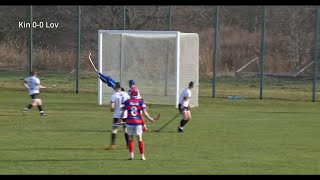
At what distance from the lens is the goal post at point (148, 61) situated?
116ft

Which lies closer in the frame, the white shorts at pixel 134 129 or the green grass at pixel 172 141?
the green grass at pixel 172 141

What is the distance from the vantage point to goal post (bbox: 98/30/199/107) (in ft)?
116

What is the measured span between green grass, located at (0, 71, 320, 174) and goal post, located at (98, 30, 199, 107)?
3.48 ft

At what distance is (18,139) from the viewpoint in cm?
2106

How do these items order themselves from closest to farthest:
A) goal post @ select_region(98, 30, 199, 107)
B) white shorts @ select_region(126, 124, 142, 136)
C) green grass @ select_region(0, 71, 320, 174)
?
green grass @ select_region(0, 71, 320, 174) < white shorts @ select_region(126, 124, 142, 136) < goal post @ select_region(98, 30, 199, 107)

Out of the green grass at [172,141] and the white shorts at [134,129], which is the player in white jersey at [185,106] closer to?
the green grass at [172,141]

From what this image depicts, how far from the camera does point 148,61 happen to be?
35.8 m

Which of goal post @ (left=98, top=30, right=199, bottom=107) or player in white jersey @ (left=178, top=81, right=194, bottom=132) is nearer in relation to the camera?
player in white jersey @ (left=178, top=81, right=194, bottom=132)

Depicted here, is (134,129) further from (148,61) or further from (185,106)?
(148,61)

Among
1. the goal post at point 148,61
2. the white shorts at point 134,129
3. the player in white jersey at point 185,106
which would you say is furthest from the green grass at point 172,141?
the goal post at point 148,61

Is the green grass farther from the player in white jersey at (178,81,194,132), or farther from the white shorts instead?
the white shorts

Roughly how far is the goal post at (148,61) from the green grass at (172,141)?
1.06 m

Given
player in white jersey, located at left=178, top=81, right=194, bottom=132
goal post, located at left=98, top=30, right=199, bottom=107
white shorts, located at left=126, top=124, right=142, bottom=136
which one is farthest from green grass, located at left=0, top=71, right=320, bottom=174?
goal post, located at left=98, top=30, right=199, bottom=107
